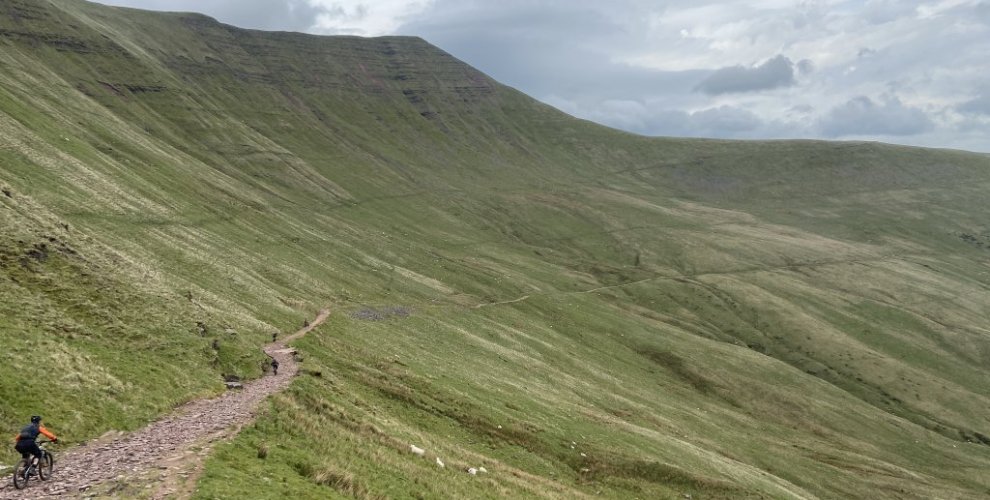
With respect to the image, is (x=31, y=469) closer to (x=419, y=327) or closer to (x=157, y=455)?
(x=157, y=455)

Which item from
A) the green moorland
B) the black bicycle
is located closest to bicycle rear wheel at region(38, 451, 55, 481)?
the black bicycle

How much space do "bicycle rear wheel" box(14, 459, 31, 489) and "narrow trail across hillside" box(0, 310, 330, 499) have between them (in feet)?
0.67

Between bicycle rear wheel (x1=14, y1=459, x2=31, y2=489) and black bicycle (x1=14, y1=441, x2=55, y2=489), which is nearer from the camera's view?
bicycle rear wheel (x1=14, y1=459, x2=31, y2=489)

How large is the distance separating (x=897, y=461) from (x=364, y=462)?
8836 centimetres

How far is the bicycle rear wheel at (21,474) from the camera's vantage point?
1827 centimetres

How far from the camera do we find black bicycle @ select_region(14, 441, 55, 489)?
18375mm

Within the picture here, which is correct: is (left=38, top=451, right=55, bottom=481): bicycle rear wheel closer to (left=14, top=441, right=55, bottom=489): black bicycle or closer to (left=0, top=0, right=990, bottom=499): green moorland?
(left=14, top=441, right=55, bottom=489): black bicycle

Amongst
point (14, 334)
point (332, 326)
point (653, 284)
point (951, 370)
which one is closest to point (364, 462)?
point (14, 334)

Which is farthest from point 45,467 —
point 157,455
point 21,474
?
point 157,455

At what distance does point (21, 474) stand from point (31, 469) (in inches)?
11.1

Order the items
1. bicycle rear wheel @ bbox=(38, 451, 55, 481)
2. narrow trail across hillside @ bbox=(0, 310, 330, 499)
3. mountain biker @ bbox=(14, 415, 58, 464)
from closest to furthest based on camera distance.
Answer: mountain biker @ bbox=(14, 415, 58, 464)
narrow trail across hillside @ bbox=(0, 310, 330, 499)
bicycle rear wheel @ bbox=(38, 451, 55, 481)

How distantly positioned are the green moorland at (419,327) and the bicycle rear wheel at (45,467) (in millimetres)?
4012

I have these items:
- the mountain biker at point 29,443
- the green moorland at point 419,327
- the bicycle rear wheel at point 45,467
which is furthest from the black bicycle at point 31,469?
the green moorland at point 419,327

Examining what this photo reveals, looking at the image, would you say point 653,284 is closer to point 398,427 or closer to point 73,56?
point 398,427
